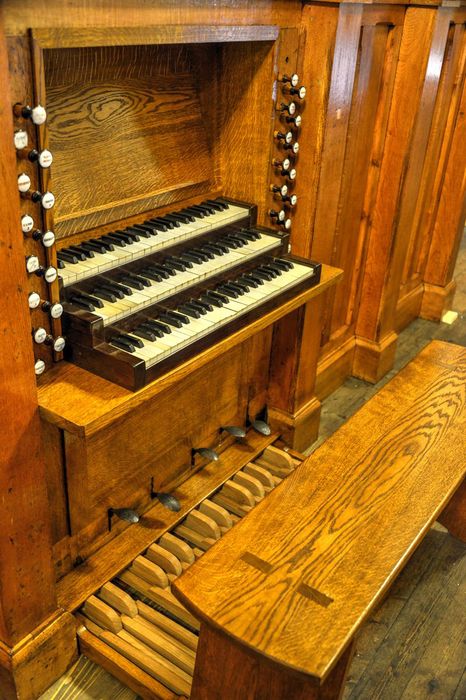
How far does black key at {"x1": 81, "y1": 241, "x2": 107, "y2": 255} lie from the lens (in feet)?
7.10

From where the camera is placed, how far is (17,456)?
1.81 m

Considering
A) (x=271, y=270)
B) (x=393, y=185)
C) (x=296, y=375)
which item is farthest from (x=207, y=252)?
(x=393, y=185)

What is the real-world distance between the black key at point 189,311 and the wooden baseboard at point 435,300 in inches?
113

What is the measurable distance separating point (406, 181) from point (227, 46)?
1.36 meters

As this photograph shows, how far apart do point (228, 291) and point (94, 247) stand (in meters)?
0.46

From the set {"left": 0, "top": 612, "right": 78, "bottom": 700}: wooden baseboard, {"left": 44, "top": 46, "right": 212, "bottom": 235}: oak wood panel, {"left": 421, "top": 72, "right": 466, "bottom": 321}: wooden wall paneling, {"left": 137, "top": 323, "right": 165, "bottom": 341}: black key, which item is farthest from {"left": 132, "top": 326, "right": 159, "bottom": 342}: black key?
{"left": 421, "top": 72, "right": 466, "bottom": 321}: wooden wall paneling

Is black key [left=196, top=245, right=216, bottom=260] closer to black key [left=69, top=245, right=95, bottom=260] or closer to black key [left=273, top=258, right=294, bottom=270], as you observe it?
black key [left=273, top=258, right=294, bottom=270]

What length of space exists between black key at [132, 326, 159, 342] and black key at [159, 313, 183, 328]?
8 centimetres

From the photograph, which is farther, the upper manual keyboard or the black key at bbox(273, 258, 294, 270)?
the black key at bbox(273, 258, 294, 270)

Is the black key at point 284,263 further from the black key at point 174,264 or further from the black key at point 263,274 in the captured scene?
the black key at point 174,264

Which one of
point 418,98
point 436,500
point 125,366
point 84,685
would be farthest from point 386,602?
point 418,98

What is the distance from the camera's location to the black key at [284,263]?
254 centimetres

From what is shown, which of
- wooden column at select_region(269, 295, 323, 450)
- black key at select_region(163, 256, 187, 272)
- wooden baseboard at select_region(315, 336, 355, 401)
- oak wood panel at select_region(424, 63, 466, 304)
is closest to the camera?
black key at select_region(163, 256, 187, 272)

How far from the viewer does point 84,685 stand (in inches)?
86.1
